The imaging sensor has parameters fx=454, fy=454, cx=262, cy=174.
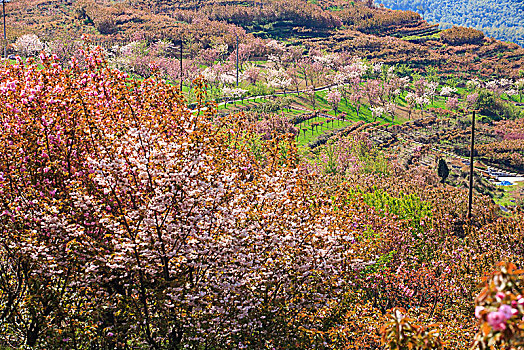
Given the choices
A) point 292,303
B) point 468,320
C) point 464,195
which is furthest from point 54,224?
point 464,195

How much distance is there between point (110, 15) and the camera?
60.4m

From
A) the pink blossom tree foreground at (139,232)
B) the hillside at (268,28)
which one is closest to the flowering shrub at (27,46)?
the hillside at (268,28)

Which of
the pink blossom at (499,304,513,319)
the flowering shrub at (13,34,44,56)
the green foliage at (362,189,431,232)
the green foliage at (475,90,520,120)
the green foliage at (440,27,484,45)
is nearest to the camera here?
the pink blossom at (499,304,513,319)

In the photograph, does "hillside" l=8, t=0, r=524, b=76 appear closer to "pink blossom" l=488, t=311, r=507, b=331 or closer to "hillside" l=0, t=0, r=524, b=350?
"hillside" l=0, t=0, r=524, b=350

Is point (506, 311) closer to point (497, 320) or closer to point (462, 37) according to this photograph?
point (497, 320)

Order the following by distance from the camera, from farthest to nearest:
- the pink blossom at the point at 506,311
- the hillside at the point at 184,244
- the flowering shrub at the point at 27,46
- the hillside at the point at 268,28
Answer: the hillside at the point at 268,28 < the flowering shrub at the point at 27,46 < the hillside at the point at 184,244 < the pink blossom at the point at 506,311

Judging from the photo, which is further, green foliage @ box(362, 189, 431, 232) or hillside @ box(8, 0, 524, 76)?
hillside @ box(8, 0, 524, 76)

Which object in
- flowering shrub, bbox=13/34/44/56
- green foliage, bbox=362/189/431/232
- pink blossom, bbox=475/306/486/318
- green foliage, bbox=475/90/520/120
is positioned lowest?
green foliage, bbox=475/90/520/120

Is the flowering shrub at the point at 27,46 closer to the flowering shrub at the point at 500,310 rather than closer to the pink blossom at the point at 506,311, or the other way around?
the flowering shrub at the point at 500,310

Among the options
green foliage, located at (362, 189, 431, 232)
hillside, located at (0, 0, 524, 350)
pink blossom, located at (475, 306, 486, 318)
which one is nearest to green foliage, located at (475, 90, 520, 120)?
green foliage, located at (362, 189, 431, 232)

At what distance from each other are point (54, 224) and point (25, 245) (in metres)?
0.53

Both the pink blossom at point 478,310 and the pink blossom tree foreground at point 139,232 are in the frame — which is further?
the pink blossom tree foreground at point 139,232

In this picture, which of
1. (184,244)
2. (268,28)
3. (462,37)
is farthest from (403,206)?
(462,37)

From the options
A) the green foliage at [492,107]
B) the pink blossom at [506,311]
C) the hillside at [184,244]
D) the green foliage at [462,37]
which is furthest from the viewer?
the green foliage at [462,37]
